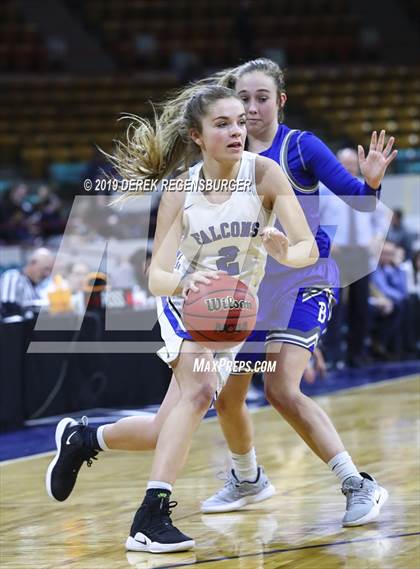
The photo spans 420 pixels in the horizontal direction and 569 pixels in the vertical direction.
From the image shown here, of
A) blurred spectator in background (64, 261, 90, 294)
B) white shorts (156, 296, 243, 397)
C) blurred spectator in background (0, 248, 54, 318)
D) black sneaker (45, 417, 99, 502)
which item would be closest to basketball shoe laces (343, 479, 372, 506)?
white shorts (156, 296, 243, 397)

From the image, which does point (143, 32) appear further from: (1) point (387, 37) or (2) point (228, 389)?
(2) point (228, 389)

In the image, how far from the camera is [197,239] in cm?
427

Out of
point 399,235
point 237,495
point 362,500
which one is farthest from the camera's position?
point 399,235

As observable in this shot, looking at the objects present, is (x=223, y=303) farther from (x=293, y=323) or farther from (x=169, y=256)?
(x=293, y=323)

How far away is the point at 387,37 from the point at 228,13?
3107 millimetres

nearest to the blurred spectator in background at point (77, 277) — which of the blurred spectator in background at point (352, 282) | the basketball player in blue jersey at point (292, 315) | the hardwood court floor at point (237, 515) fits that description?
the blurred spectator in background at point (352, 282)

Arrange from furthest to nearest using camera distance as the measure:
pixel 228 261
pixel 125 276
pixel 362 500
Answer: pixel 125 276, pixel 362 500, pixel 228 261

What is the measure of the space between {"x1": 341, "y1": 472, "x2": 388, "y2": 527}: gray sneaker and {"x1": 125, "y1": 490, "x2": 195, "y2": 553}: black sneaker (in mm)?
659

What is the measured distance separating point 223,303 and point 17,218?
10.7 metres

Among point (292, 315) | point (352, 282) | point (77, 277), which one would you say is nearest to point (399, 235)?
point (352, 282)

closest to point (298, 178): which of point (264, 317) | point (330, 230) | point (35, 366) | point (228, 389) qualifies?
point (264, 317)

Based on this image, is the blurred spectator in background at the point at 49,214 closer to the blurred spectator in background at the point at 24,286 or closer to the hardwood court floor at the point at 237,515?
the blurred spectator in background at the point at 24,286

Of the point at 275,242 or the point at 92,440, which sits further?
the point at 92,440

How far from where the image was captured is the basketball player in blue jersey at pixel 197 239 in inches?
161
